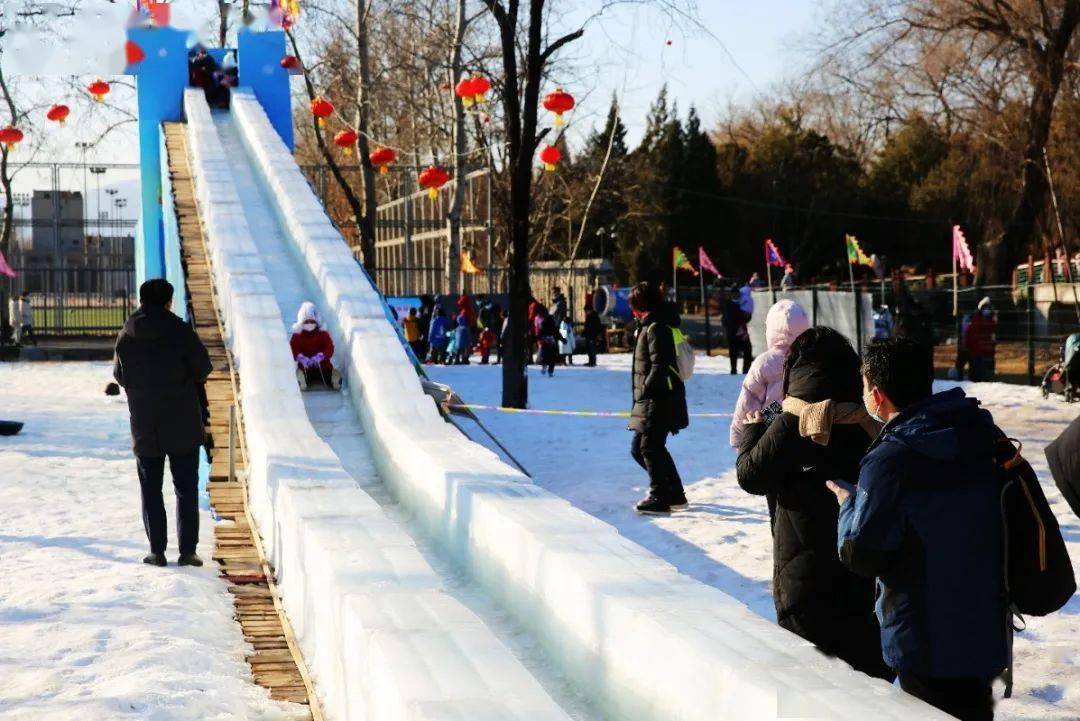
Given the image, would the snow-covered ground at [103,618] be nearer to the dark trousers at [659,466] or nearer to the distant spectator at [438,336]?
the dark trousers at [659,466]

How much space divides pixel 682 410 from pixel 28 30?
20.0m

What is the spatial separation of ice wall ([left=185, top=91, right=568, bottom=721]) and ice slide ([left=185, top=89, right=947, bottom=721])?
0.04 feet

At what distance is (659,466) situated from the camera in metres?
9.44

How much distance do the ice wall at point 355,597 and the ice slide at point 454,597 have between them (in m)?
0.01

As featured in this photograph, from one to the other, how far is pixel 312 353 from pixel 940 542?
8308 mm

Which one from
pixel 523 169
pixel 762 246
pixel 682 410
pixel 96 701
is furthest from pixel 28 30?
pixel 762 246

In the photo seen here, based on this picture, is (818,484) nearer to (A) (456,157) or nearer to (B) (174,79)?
(B) (174,79)

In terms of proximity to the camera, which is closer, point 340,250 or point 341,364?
point 341,364

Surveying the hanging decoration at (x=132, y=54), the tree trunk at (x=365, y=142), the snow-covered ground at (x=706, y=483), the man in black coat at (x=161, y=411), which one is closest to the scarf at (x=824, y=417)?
the snow-covered ground at (x=706, y=483)

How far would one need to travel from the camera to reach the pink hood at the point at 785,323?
6.11 meters

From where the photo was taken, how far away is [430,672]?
3.96 metres

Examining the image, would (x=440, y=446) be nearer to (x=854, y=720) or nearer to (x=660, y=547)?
(x=660, y=547)

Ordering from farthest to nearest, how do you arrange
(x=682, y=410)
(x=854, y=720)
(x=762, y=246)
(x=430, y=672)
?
(x=762, y=246) → (x=682, y=410) → (x=430, y=672) → (x=854, y=720)

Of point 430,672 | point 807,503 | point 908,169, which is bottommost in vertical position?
point 430,672
